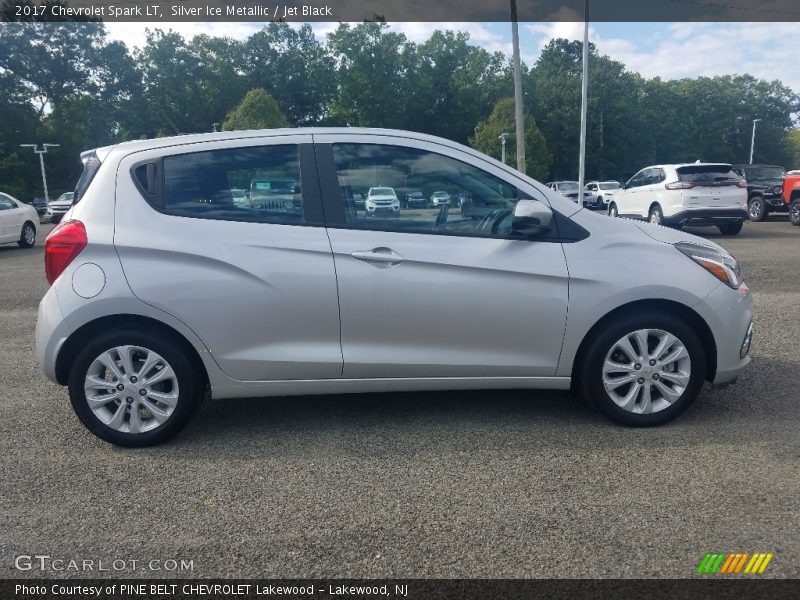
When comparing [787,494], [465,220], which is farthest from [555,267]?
[787,494]

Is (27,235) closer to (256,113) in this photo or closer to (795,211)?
(795,211)

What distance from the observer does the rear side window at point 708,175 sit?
15.3 meters

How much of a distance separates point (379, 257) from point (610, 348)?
147 cm

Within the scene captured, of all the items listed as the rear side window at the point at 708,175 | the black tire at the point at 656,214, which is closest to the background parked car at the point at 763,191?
the rear side window at the point at 708,175

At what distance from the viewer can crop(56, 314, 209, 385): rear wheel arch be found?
3773mm

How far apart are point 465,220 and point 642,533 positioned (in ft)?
6.42

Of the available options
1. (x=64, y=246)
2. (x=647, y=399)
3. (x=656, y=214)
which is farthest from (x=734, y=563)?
(x=656, y=214)

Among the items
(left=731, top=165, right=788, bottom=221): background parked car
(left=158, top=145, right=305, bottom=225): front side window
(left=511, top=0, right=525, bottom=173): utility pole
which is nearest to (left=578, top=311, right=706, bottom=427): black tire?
(left=158, top=145, right=305, bottom=225): front side window

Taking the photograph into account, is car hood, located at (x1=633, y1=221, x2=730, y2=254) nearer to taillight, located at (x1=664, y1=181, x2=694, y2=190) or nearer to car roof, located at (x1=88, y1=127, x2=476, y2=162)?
car roof, located at (x1=88, y1=127, x2=476, y2=162)

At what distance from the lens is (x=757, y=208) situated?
68.7 ft

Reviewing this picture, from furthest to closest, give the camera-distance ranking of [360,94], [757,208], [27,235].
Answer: [360,94] < [757,208] < [27,235]

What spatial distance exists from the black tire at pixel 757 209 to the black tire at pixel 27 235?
2076cm

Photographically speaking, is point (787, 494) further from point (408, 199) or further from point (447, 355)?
point (408, 199)

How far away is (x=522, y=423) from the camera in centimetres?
413
